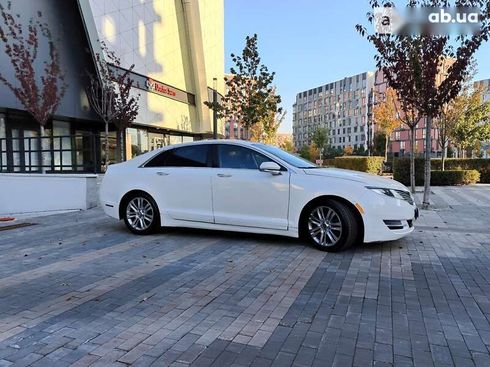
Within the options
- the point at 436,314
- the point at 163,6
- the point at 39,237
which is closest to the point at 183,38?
the point at 163,6

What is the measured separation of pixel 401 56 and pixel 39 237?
28.7ft

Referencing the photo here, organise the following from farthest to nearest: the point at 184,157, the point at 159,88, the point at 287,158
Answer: the point at 159,88 < the point at 184,157 < the point at 287,158

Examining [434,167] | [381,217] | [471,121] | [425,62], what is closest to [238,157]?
[381,217]

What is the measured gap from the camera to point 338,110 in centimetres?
14375

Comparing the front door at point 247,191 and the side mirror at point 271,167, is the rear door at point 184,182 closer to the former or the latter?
the front door at point 247,191

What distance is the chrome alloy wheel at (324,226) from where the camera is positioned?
19.8ft

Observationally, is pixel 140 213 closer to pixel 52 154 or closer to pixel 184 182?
pixel 184 182

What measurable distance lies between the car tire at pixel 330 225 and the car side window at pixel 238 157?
3.52 ft

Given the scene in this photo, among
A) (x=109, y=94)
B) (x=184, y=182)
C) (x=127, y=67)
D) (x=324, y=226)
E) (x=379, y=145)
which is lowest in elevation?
(x=324, y=226)

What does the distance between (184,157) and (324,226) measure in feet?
8.49

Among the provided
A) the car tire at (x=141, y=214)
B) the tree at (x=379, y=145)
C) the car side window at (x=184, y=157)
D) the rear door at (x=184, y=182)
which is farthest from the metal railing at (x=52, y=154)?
the tree at (x=379, y=145)

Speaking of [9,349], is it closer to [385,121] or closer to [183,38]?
[183,38]

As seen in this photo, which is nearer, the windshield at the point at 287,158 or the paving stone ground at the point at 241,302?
the paving stone ground at the point at 241,302

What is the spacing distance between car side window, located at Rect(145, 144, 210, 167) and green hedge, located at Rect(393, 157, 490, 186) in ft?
45.3
